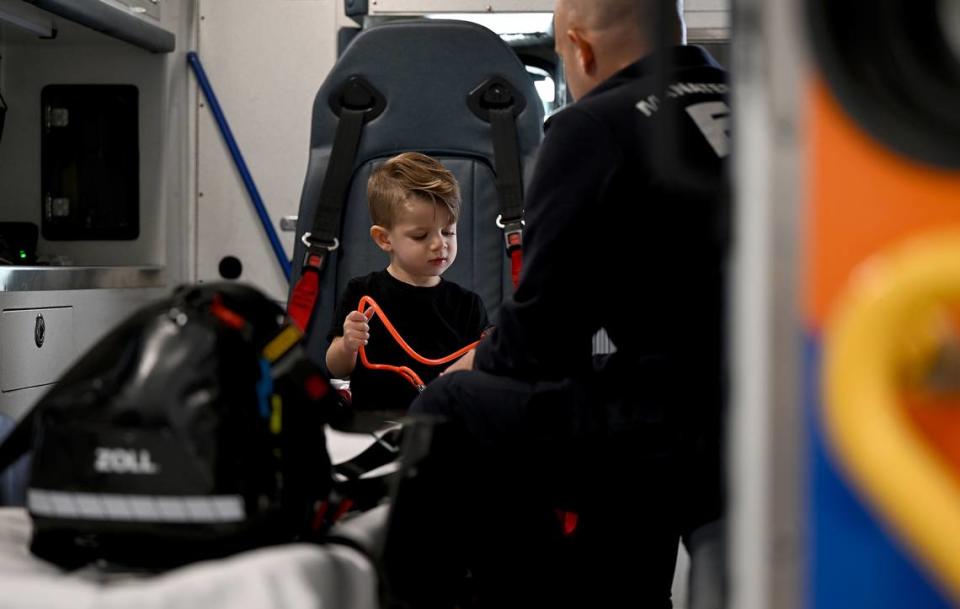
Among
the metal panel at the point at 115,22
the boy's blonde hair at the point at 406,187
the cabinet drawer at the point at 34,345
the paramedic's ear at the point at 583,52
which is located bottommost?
the cabinet drawer at the point at 34,345

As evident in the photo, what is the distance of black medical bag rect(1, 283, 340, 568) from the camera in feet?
3.26

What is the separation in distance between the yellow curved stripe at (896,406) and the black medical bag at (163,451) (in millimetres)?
601

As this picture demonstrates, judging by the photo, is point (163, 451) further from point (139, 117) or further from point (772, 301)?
point (139, 117)

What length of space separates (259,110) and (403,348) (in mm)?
1404

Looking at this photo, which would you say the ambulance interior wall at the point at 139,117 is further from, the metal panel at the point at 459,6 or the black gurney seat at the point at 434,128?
the black gurney seat at the point at 434,128

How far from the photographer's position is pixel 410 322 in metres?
2.48

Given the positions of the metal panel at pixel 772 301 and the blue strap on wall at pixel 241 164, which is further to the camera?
the blue strap on wall at pixel 241 164

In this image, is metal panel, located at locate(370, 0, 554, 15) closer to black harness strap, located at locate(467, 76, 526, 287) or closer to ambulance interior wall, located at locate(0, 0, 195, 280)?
black harness strap, located at locate(467, 76, 526, 287)

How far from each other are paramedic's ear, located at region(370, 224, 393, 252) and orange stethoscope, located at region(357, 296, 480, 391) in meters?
0.18

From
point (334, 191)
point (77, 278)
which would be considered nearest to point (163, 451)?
point (334, 191)

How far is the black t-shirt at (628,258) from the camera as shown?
1386 mm

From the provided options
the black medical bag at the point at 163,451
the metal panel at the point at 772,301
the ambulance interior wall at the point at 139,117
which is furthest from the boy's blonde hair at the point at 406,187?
the metal panel at the point at 772,301

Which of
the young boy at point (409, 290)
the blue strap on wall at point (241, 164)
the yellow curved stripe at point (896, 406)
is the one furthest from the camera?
the blue strap on wall at point (241, 164)

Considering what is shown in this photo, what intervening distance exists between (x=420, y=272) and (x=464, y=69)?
0.59m
